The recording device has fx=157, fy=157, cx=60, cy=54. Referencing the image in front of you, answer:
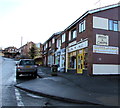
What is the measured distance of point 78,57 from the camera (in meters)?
18.8

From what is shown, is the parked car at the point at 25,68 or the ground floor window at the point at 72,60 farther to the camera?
the ground floor window at the point at 72,60

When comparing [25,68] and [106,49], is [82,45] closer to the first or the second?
[106,49]

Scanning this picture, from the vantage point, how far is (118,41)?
17.1 m

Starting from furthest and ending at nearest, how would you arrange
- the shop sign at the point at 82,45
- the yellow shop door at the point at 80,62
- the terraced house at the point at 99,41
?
the yellow shop door at the point at 80,62 < the shop sign at the point at 82,45 < the terraced house at the point at 99,41

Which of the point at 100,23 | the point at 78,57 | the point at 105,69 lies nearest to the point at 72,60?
the point at 78,57

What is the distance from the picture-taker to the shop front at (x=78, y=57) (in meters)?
17.0

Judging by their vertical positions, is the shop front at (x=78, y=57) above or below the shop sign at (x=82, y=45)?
below

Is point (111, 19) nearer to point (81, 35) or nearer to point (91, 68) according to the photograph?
point (81, 35)

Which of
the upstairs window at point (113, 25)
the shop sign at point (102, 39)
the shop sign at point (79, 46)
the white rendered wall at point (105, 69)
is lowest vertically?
the white rendered wall at point (105, 69)

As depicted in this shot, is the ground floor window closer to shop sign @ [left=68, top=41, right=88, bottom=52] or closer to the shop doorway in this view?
shop sign @ [left=68, top=41, right=88, bottom=52]

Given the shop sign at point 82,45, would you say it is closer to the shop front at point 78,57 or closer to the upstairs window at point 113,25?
the shop front at point 78,57

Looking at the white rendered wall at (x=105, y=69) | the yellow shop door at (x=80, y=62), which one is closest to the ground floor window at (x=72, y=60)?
the yellow shop door at (x=80, y=62)

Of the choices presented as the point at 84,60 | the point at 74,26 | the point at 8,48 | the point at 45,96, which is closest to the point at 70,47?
the point at 74,26

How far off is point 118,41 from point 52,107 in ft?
44.1
